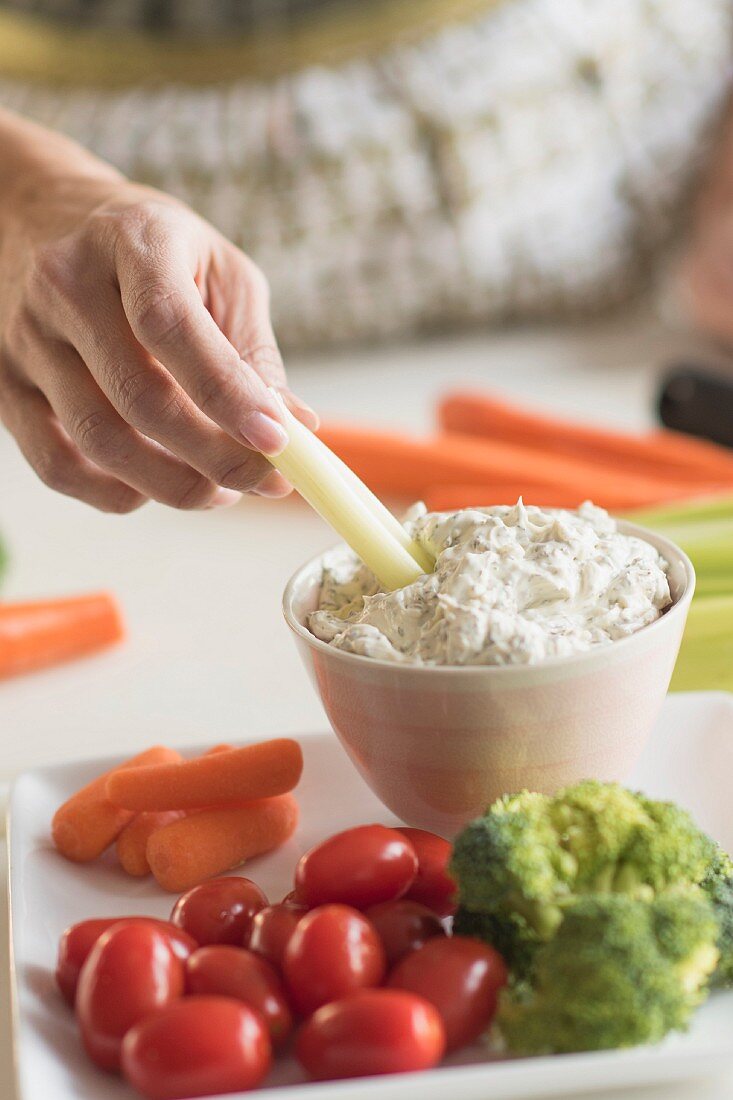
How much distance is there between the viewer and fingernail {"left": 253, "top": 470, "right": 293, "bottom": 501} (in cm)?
132

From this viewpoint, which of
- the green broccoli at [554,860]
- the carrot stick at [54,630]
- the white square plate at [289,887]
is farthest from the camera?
the carrot stick at [54,630]

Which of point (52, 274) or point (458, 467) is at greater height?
point (52, 274)

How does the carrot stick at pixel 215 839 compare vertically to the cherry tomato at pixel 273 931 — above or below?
below

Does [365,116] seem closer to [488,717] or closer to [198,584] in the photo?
[198,584]

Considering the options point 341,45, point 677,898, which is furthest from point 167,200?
point 341,45

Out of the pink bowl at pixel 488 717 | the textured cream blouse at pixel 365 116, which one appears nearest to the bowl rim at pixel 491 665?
the pink bowl at pixel 488 717

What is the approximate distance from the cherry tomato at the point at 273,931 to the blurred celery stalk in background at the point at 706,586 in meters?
0.73

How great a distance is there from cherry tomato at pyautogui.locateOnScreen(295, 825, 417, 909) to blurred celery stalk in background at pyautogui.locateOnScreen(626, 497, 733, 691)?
642 mm

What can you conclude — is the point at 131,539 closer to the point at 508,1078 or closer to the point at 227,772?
the point at 227,772

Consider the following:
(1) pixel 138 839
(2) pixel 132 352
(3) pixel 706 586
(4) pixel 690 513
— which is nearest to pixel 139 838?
(1) pixel 138 839

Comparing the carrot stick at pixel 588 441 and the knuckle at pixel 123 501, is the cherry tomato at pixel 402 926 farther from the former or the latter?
the carrot stick at pixel 588 441

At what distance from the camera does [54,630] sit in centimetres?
187

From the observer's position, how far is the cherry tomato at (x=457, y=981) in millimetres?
960

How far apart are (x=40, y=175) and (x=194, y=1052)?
1230 millimetres
